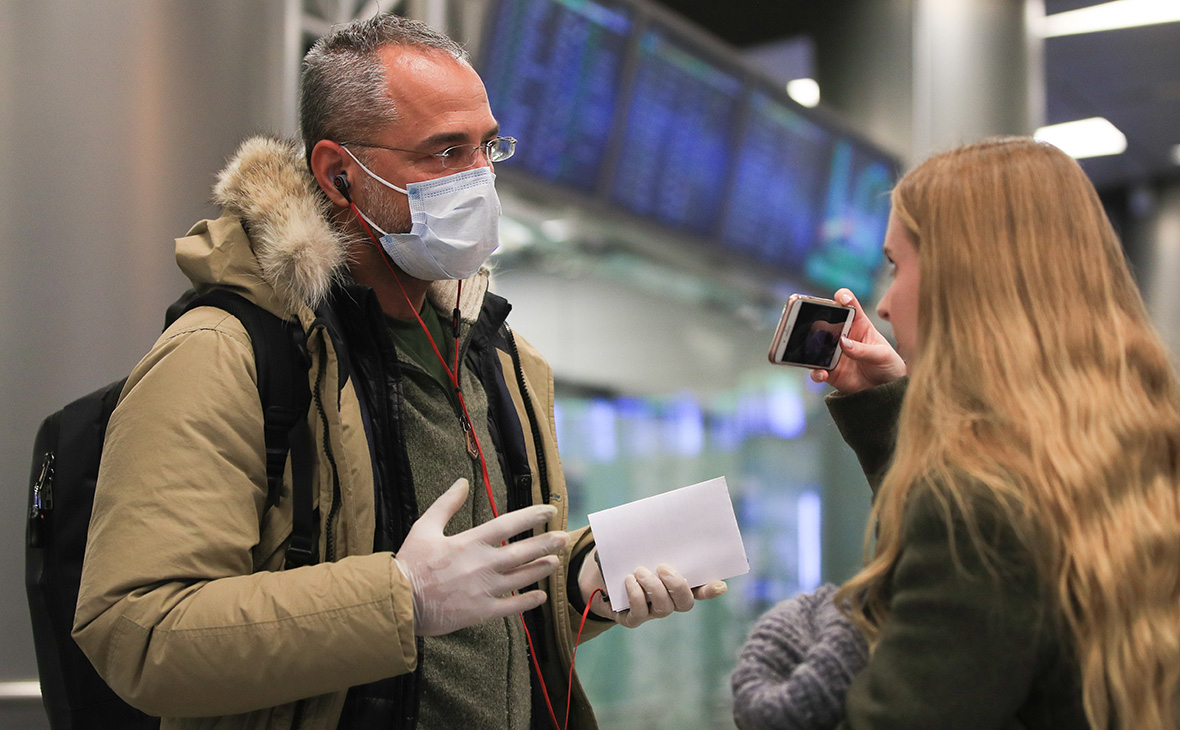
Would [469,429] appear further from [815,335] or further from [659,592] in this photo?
[815,335]

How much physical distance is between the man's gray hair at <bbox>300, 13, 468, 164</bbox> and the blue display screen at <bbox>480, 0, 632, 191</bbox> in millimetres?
2365

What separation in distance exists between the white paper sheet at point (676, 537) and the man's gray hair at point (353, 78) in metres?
0.90

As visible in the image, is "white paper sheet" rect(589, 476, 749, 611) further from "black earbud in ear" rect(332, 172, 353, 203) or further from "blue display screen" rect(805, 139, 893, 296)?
"blue display screen" rect(805, 139, 893, 296)

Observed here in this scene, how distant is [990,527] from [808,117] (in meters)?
6.01

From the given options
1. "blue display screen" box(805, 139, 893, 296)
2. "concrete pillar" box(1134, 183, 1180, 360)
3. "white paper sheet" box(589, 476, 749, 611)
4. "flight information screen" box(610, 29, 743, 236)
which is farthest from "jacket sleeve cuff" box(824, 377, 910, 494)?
"concrete pillar" box(1134, 183, 1180, 360)

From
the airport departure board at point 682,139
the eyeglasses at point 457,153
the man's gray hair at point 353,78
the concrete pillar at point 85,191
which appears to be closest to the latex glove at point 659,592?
the eyeglasses at point 457,153

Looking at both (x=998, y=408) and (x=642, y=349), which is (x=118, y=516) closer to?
(x=998, y=408)

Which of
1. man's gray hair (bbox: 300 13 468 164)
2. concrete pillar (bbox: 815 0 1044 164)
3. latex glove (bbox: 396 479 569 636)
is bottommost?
latex glove (bbox: 396 479 569 636)

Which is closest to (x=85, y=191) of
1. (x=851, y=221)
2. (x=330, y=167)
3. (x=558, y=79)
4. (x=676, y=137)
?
(x=330, y=167)

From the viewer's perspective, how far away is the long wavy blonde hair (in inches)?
47.6

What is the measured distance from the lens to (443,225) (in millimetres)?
2010

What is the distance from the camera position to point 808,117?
6.86 meters

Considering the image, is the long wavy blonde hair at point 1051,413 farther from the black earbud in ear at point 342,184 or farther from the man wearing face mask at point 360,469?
the black earbud in ear at point 342,184

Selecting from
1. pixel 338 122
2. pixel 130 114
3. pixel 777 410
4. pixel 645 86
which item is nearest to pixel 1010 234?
pixel 338 122
